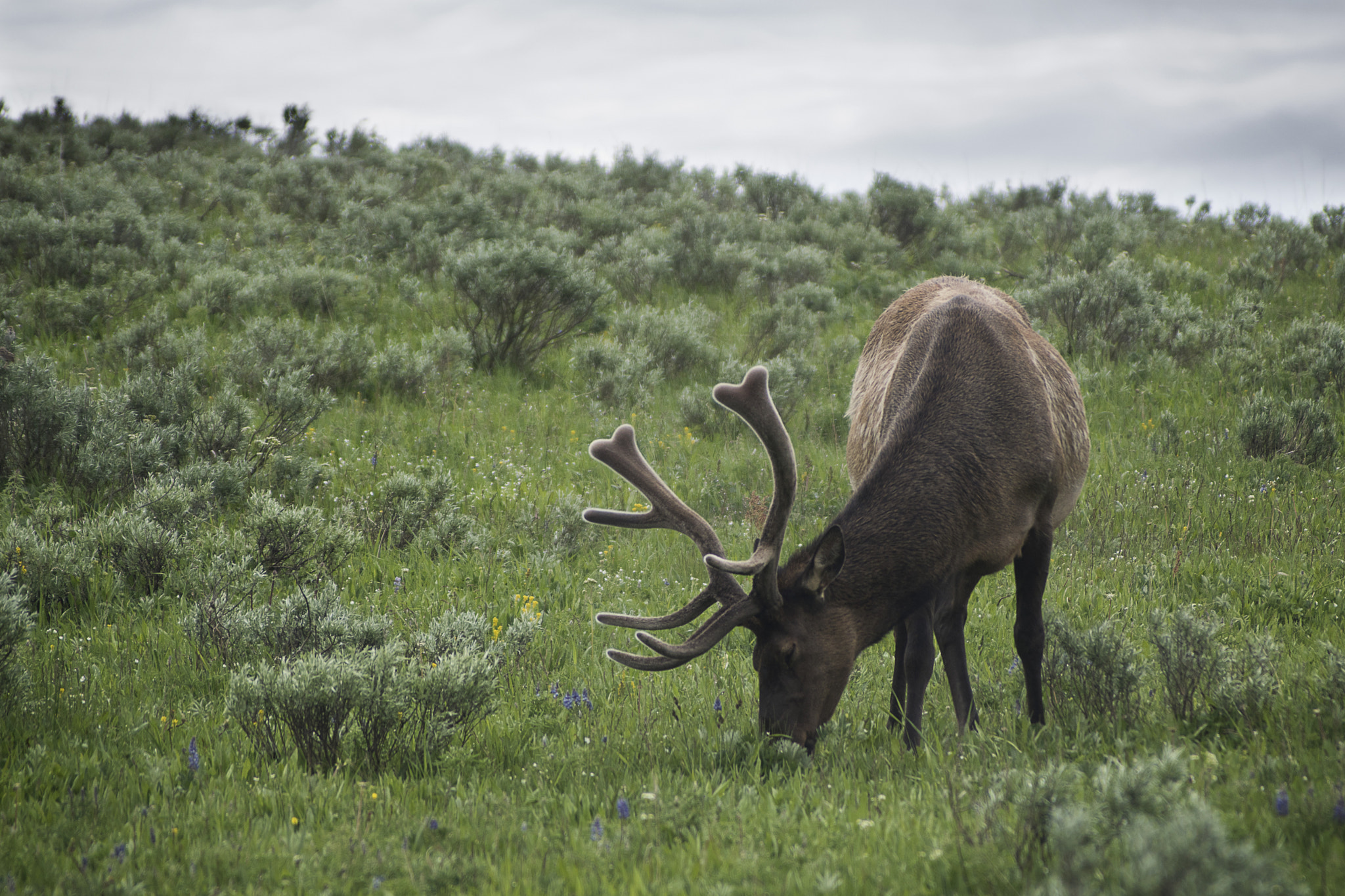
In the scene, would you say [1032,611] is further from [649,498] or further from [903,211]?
[903,211]

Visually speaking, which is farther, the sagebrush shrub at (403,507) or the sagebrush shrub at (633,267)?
the sagebrush shrub at (633,267)

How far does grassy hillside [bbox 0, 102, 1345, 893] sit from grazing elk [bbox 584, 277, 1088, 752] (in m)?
0.27

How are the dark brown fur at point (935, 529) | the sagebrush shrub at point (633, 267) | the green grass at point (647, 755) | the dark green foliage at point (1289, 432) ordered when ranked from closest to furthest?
the green grass at point (647, 755), the dark brown fur at point (935, 529), the dark green foliage at point (1289, 432), the sagebrush shrub at point (633, 267)

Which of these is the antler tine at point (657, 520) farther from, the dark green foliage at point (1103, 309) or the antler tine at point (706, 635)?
the dark green foliage at point (1103, 309)

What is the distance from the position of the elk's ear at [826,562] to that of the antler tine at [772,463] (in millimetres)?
147

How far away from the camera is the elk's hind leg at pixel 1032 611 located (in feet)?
13.6

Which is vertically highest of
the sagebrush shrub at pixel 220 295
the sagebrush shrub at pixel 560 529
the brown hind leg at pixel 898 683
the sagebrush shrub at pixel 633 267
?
the sagebrush shrub at pixel 633 267

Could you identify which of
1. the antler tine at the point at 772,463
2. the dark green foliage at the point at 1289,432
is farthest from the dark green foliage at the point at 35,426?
the dark green foliage at the point at 1289,432

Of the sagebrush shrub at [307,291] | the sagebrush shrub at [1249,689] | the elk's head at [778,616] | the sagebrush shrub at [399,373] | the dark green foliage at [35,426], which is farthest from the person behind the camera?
the sagebrush shrub at [307,291]

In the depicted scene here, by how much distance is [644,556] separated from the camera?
6.23 m

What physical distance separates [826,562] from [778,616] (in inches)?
12.0

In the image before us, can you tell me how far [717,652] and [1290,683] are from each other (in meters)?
2.70

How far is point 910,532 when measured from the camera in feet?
12.2

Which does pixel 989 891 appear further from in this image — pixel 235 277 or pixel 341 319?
pixel 235 277
